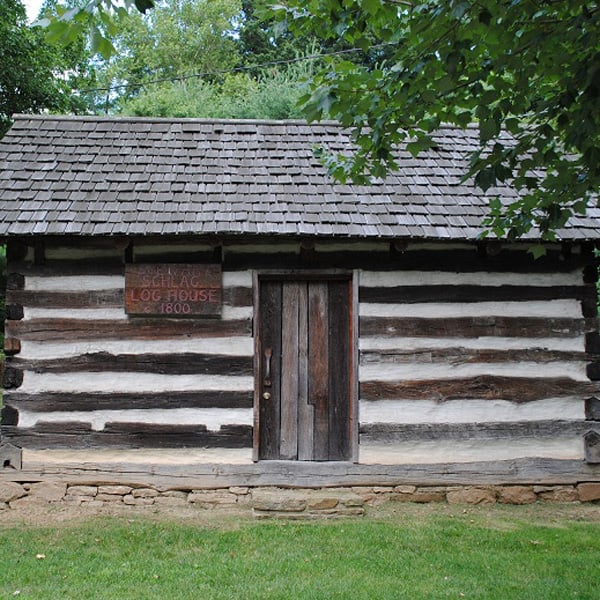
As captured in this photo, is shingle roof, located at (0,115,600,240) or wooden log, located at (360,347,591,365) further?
wooden log, located at (360,347,591,365)

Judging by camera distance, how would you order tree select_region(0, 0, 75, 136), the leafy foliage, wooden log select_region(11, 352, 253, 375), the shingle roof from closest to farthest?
the leafy foliage < the shingle roof < wooden log select_region(11, 352, 253, 375) < tree select_region(0, 0, 75, 136)

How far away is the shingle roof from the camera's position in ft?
21.4

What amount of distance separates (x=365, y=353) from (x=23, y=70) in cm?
1311

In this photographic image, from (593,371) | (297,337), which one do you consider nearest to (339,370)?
(297,337)

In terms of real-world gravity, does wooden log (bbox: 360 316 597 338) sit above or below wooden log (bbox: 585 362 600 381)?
above

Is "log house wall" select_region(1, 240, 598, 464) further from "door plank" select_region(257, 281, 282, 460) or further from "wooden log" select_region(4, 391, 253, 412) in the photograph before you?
"door plank" select_region(257, 281, 282, 460)

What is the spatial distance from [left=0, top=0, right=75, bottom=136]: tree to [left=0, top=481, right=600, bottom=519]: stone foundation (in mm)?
12153

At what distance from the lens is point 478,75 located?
3.64 metres

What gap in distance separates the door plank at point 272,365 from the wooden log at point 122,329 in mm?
264

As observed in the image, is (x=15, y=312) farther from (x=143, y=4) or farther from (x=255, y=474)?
(x=143, y=4)

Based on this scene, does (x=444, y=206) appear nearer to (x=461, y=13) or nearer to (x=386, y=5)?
(x=386, y=5)

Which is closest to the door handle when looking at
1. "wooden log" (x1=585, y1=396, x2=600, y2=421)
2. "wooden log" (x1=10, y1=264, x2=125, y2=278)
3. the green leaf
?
"wooden log" (x1=10, y1=264, x2=125, y2=278)

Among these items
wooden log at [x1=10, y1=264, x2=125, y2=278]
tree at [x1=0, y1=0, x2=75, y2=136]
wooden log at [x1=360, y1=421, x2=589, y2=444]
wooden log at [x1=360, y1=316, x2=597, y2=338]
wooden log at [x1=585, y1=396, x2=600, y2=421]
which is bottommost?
wooden log at [x1=360, y1=421, x2=589, y2=444]

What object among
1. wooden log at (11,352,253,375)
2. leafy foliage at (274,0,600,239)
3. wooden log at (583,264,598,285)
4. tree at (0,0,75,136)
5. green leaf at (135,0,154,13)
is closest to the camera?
green leaf at (135,0,154,13)
